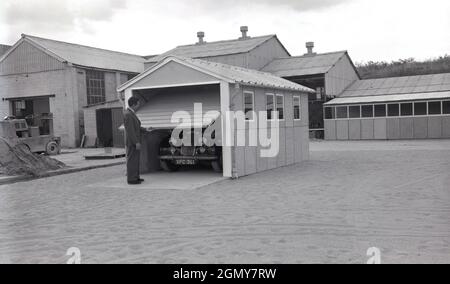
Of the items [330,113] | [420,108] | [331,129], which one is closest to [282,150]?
[331,129]

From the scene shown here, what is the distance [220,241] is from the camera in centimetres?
682

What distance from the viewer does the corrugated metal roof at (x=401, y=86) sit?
118ft

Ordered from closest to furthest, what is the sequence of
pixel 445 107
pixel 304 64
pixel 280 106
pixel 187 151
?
pixel 187 151, pixel 280 106, pixel 445 107, pixel 304 64

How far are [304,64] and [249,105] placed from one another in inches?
1077

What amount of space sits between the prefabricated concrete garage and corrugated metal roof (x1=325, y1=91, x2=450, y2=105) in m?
18.9

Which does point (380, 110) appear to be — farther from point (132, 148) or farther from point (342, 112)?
point (132, 148)

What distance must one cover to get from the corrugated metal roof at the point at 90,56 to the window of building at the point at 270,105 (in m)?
21.7

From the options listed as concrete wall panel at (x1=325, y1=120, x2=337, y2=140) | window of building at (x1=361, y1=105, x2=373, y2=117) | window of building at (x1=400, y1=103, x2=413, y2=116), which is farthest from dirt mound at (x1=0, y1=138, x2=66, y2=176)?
window of building at (x1=400, y1=103, x2=413, y2=116)

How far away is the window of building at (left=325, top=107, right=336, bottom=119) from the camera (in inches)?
1453

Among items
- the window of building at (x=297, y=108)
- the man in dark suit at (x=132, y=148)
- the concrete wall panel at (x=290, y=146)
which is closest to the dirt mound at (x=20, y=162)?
the man in dark suit at (x=132, y=148)

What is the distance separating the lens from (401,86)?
37.8 m

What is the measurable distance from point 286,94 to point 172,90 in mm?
4127

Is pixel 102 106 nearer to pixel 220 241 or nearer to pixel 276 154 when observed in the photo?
pixel 276 154
